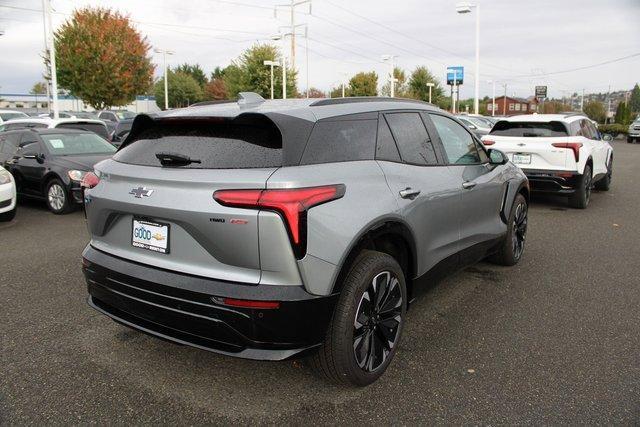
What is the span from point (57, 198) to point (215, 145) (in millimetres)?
6985

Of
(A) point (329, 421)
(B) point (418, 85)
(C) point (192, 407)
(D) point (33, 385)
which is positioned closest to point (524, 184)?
(A) point (329, 421)

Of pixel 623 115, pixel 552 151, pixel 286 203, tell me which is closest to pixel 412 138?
pixel 286 203

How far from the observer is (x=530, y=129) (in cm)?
888

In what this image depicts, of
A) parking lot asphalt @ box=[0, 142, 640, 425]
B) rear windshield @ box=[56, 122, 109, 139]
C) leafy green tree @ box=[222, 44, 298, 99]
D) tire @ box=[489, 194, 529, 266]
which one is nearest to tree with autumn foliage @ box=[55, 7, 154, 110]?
leafy green tree @ box=[222, 44, 298, 99]

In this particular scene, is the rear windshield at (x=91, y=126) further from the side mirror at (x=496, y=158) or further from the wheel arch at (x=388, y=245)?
the wheel arch at (x=388, y=245)

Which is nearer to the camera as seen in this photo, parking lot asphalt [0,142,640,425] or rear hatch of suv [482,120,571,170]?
parking lot asphalt [0,142,640,425]

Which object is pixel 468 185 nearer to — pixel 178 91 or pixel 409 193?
pixel 409 193

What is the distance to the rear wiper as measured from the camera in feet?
9.06

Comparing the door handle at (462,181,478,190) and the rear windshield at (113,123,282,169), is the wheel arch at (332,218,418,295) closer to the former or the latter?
the rear windshield at (113,123,282,169)

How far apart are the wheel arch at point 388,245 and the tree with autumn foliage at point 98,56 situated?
31.9 m

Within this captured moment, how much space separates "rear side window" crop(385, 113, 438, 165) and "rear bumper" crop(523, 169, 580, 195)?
5554 mm

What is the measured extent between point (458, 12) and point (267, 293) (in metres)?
27.4

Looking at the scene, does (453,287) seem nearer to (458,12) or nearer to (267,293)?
(267,293)

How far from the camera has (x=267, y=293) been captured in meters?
2.50
